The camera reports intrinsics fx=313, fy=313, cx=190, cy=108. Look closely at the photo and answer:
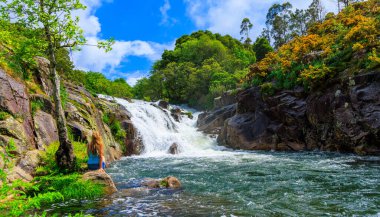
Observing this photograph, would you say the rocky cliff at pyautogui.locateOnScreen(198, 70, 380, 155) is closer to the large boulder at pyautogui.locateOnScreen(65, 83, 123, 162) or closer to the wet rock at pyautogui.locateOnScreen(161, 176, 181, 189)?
the large boulder at pyautogui.locateOnScreen(65, 83, 123, 162)

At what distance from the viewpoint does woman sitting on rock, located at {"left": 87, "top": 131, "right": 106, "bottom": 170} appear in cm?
1159

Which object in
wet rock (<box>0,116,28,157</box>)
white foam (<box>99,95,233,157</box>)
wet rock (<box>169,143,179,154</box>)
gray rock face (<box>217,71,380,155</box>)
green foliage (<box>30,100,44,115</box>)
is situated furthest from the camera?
white foam (<box>99,95,233,157</box>)

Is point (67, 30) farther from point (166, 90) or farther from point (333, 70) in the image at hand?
point (166, 90)

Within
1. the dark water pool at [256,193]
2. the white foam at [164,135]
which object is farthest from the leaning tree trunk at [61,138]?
the white foam at [164,135]

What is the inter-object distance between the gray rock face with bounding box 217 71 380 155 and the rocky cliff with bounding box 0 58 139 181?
11173mm

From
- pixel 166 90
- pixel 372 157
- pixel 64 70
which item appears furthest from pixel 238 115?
pixel 166 90

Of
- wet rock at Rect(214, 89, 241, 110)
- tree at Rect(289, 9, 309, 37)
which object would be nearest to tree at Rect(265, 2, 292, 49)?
tree at Rect(289, 9, 309, 37)

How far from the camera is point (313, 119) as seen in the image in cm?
2255

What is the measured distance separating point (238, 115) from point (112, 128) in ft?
37.8

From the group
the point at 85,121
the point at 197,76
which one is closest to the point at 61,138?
the point at 85,121

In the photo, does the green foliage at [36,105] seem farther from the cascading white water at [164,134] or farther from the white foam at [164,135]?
the cascading white water at [164,134]

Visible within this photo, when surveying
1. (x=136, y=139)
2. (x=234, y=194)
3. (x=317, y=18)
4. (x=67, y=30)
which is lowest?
(x=234, y=194)

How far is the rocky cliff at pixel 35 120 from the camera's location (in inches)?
476

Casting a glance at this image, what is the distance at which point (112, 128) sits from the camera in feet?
84.9
